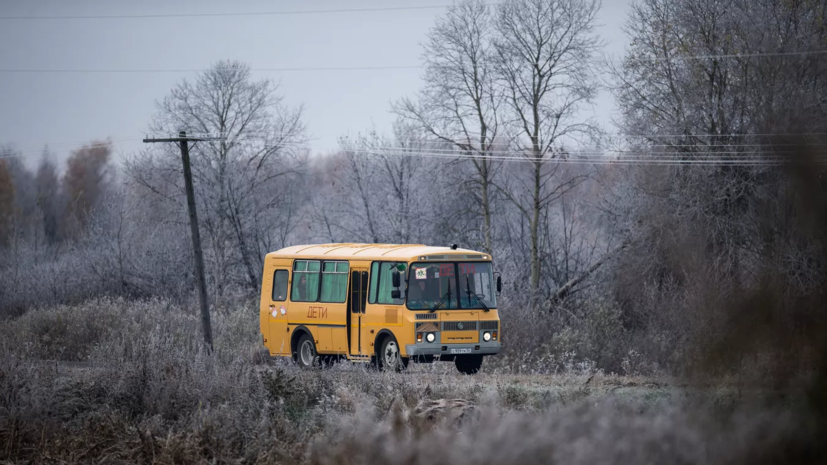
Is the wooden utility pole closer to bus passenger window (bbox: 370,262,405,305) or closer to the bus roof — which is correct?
the bus roof

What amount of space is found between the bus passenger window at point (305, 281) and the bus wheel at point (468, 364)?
151 inches

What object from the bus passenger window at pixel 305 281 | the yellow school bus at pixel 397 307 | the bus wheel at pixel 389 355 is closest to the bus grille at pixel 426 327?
the yellow school bus at pixel 397 307

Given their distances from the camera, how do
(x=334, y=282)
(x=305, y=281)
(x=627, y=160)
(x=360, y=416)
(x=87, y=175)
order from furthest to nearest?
(x=87, y=175), (x=627, y=160), (x=305, y=281), (x=334, y=282), (x=360, y=416)

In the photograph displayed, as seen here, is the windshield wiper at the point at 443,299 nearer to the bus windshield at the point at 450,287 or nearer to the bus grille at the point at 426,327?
the bus windshield at the point at 450,287

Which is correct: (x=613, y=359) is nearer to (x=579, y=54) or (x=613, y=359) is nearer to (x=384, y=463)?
(x=579, y=54)

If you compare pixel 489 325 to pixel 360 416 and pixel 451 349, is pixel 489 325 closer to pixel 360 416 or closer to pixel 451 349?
pixel 451 349

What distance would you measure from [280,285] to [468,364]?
222 inches

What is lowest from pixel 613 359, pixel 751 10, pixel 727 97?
pixel 613 359

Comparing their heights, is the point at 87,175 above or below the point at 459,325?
above

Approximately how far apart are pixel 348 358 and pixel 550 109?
21.0m

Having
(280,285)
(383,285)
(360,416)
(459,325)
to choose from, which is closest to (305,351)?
(280,285)

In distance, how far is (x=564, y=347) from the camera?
28.9 meters

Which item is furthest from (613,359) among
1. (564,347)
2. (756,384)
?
(756,384)

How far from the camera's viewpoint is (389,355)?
67.7 ft
